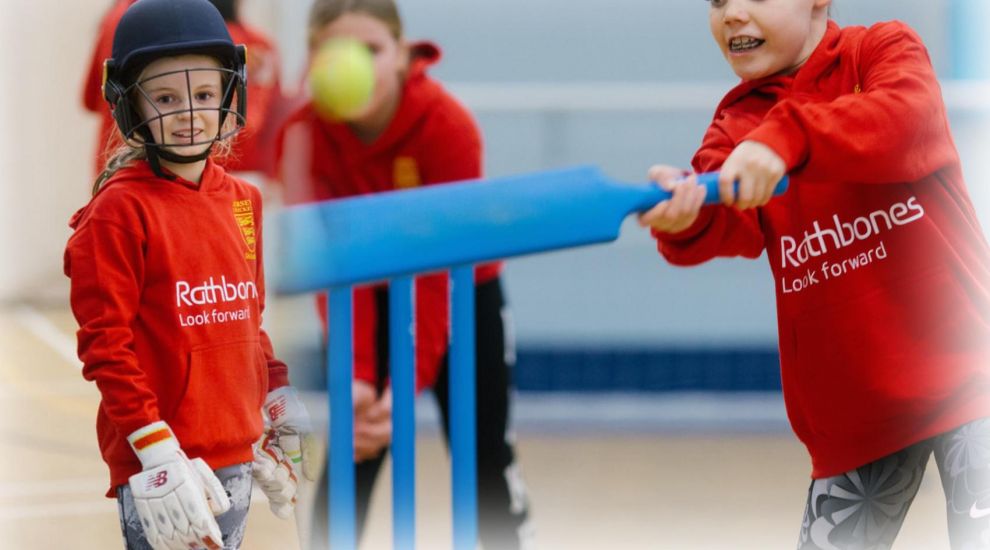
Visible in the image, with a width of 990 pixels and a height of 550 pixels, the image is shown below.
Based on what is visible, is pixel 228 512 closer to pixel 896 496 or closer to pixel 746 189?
pixel 746 189

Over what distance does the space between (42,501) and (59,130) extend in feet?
3.77

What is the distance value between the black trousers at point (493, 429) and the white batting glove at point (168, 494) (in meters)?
1.08

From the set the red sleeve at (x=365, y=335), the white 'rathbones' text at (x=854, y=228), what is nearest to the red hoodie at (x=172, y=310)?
the white 'rathbones' text at (x=854, y=228)

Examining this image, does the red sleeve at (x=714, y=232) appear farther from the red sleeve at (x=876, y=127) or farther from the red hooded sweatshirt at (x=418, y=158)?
the red hooded sweatshirt at (x=418, y=158)

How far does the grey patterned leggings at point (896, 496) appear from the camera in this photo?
1287 mm

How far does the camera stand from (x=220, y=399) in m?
1.07

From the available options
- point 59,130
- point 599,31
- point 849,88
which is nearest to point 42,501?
point 59,130

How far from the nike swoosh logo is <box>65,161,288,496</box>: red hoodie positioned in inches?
27.6

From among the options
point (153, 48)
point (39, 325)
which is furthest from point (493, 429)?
point (39, 325)

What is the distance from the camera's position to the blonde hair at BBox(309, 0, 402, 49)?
1969mm

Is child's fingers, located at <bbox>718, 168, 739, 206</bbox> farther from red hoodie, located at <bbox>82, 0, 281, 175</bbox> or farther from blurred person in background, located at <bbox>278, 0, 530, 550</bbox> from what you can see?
blurred person in background, located at <bbox>278, 0, 530, 550</bbox>

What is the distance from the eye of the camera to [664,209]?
1.16 m

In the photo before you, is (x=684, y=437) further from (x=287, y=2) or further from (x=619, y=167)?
(x=287, y=2)

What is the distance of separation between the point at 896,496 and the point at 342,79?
3.59 ft
